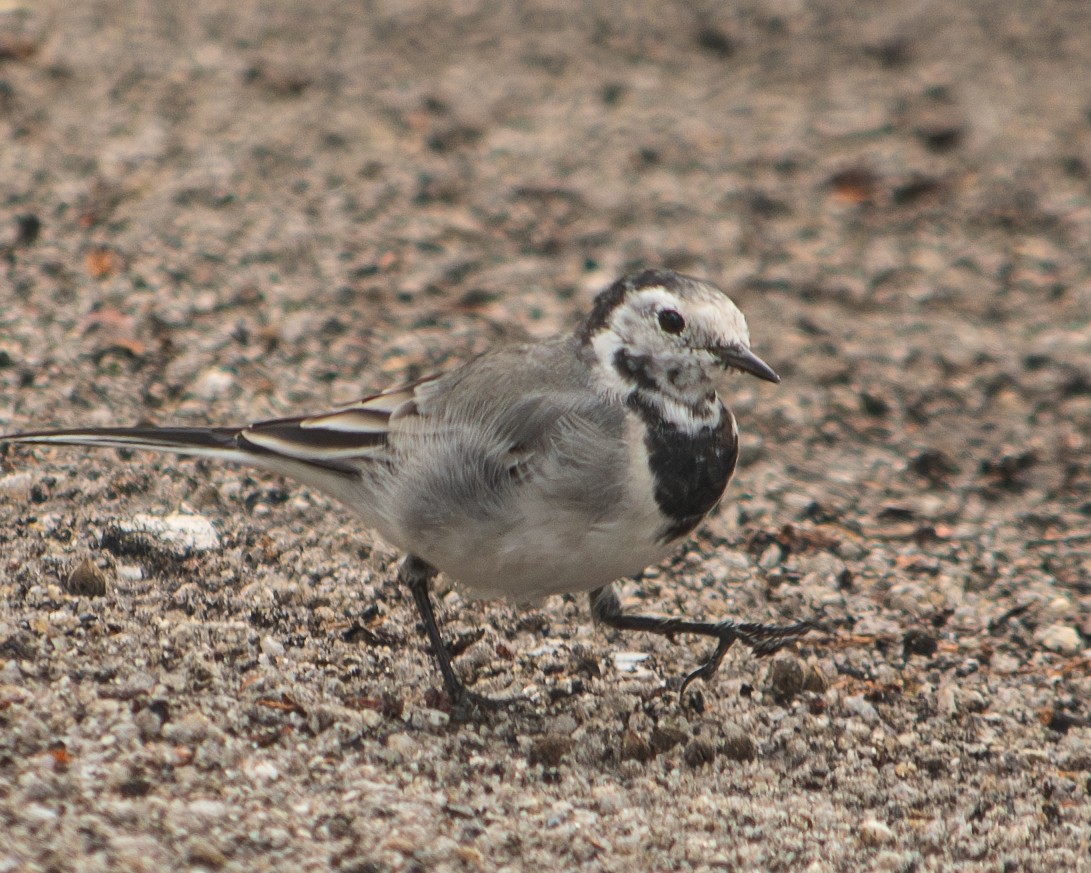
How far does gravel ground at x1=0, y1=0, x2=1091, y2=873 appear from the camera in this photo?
13.0 ft

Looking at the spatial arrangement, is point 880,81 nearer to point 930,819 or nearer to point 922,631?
point 922,631

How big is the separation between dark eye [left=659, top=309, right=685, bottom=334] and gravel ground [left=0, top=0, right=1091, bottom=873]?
1189mm

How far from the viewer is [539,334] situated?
674 centimetres

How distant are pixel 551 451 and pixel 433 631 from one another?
2.59 feet

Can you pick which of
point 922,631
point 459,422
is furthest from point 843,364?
point 459,422

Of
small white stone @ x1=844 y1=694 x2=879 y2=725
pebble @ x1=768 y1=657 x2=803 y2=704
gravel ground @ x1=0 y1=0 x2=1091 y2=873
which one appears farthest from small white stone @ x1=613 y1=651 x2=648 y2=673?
small white stone @ x1=844 y1=694 x2=879 y2=725

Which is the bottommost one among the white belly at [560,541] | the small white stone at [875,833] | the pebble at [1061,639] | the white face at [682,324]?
the pebble at [1061,639]

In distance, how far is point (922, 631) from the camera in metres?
5.08

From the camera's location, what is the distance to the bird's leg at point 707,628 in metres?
4.69

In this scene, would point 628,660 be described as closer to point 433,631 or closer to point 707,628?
point 707,628

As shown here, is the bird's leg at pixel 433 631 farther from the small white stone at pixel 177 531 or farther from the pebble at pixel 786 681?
the pebble at pixel 786 681

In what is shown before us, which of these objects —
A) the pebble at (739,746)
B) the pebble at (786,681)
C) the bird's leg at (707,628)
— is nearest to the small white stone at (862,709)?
the pebble at (786,681)

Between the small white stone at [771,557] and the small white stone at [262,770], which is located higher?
the small white stone at [262,770]

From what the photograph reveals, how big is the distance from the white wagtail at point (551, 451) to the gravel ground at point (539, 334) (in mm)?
385
